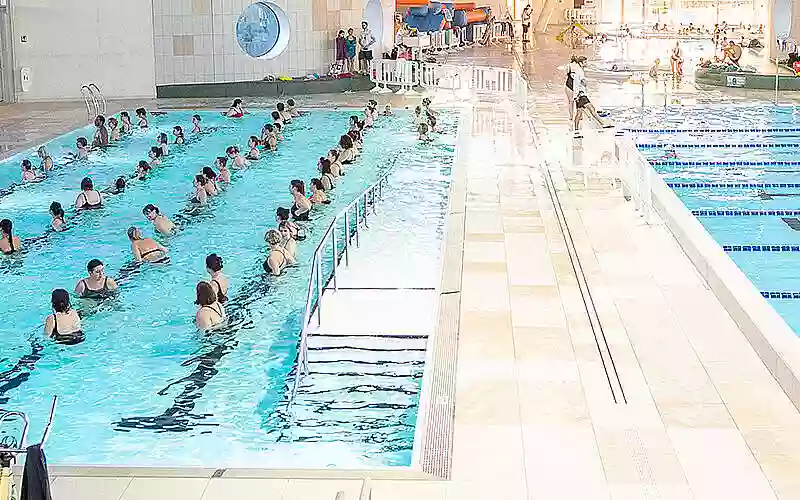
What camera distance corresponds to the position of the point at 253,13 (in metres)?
23.5

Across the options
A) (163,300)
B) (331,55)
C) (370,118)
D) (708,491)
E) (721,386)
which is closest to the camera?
(708,491)

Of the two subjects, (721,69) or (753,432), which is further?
(721,69)

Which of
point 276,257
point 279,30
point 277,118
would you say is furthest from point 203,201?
point 279,30

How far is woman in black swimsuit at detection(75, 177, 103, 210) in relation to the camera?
1194 centimetres

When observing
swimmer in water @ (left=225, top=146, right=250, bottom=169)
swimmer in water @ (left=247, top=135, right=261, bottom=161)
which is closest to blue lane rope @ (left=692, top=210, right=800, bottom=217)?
swimmer in water @ (left=225, top=146, right=250, bottom=169)

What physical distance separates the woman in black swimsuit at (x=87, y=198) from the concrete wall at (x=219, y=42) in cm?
981

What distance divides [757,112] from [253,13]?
10.7 meters

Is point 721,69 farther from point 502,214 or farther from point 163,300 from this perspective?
point 163,300

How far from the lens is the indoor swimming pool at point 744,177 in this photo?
9562mm

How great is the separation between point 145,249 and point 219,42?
1235 cm

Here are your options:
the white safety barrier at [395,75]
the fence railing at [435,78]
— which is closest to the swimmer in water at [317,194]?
the fence railing at [435,78]

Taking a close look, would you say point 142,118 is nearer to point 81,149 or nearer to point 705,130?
point 81,149

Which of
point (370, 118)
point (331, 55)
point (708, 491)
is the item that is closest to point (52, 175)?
point (370, 118)

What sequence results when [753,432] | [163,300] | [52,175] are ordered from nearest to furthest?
[753,432] → [163,300] → [52,175]
